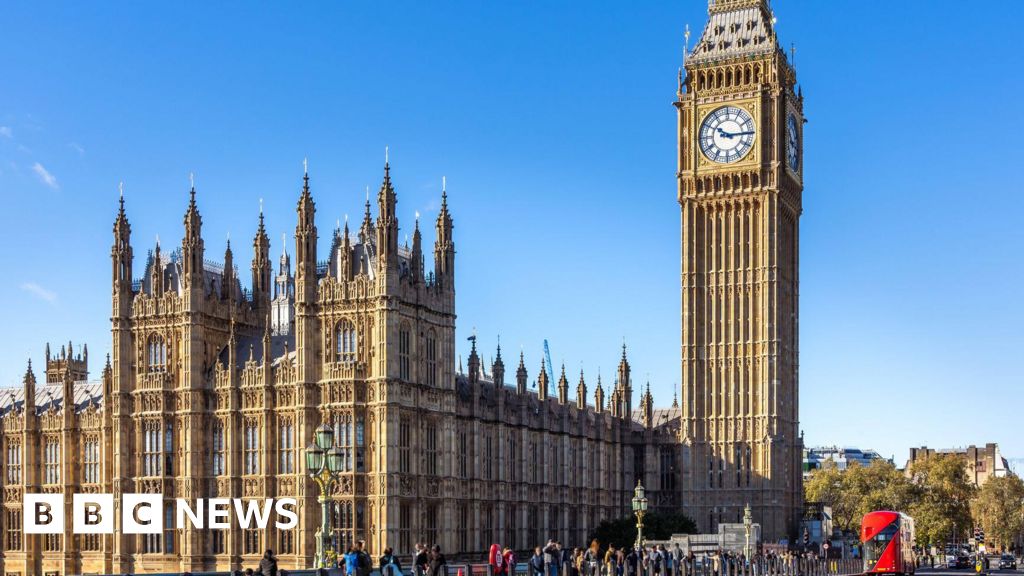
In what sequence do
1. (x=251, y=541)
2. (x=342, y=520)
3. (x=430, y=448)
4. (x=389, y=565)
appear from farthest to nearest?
(x=251, y=541), (x=430, y=448), (x=342, y=520), (x=389, y=565)

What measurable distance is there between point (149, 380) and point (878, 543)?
125ft

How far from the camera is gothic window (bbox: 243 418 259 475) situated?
77500mm

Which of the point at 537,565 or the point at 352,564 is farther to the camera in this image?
the point at 537,565

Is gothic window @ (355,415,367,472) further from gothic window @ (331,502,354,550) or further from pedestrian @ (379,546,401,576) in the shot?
pedestrian @ (379,546,401,576)

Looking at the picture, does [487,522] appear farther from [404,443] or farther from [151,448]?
[151,448]

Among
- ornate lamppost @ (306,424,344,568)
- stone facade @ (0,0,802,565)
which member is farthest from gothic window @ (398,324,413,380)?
ornate lamppost @ (306,424,344,568)

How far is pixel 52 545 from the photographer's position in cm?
8538

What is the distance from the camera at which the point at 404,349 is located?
75.2m

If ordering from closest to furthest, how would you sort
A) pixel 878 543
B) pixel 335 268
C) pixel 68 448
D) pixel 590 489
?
pixel 878 543, pixel 335 268, pixel 68 448, pixel 590 489

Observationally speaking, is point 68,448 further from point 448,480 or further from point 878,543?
point 878,543

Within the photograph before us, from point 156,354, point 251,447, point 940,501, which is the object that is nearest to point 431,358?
point 251,447

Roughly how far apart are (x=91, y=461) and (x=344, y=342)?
60.8ft

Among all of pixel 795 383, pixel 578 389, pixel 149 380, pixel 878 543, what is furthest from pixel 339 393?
pixel 795 383

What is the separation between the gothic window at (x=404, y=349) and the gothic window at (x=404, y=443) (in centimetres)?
222
